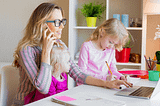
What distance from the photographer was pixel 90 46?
2.00m

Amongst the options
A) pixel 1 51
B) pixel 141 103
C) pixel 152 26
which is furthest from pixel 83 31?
pixel 141 103

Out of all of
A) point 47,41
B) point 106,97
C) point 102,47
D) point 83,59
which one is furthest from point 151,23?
point 106,97

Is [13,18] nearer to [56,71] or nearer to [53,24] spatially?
[53,24]

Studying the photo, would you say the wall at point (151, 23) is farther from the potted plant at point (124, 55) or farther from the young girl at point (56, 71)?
the young girl at point (56, 71)

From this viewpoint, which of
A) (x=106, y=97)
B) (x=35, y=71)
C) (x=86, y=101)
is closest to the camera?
(x=86, y=101)

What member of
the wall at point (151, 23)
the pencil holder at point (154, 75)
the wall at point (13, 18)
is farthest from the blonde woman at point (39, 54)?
the wall at point (13, 18)

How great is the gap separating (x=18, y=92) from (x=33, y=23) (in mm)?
467

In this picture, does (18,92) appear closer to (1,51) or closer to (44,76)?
(44,76)

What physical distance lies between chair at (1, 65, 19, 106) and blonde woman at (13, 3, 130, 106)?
0.05m

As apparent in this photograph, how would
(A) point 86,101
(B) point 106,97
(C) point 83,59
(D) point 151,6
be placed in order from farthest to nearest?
(D) point 151,6
(C) point 83,59
(B) point 106,97
(A) point 86,101

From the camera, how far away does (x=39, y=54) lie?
1.38m

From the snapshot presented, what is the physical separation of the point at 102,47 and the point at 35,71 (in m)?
0.90

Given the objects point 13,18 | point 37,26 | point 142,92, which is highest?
point 13,18

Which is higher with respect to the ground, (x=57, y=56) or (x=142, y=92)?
(x=57, y=56)
